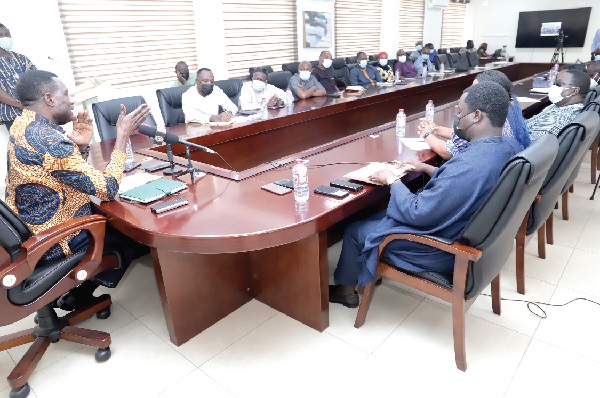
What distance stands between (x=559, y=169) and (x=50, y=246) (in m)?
2.25

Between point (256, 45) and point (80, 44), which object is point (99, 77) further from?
point (256, 45)

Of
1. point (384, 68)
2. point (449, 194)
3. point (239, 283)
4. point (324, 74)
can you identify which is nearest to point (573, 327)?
point (449, 194)

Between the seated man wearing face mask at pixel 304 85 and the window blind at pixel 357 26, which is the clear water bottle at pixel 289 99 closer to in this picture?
the seated man wearing face mask at pixel 304 85

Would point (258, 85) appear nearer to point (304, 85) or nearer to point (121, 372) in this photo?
point (304, 85)

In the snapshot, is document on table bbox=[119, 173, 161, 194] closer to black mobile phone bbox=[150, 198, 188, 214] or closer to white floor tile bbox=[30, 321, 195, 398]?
black mobile phone bbox=[150, 198, 188, 214]

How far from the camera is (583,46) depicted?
32.0 ft

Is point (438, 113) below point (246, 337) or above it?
above

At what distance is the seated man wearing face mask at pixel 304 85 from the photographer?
441 centimetres

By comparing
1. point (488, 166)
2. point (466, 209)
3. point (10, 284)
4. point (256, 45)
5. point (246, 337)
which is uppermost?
point (256, 45)

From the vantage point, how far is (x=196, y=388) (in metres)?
1.64

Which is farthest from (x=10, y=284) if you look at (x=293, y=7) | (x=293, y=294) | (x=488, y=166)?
(x=293, y=7)

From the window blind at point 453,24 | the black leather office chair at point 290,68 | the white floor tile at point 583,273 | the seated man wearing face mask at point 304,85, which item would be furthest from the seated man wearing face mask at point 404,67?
the white floor tile at point 583,273

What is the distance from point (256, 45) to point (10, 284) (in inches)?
211

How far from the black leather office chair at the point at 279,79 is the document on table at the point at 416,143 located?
2.45 meters
